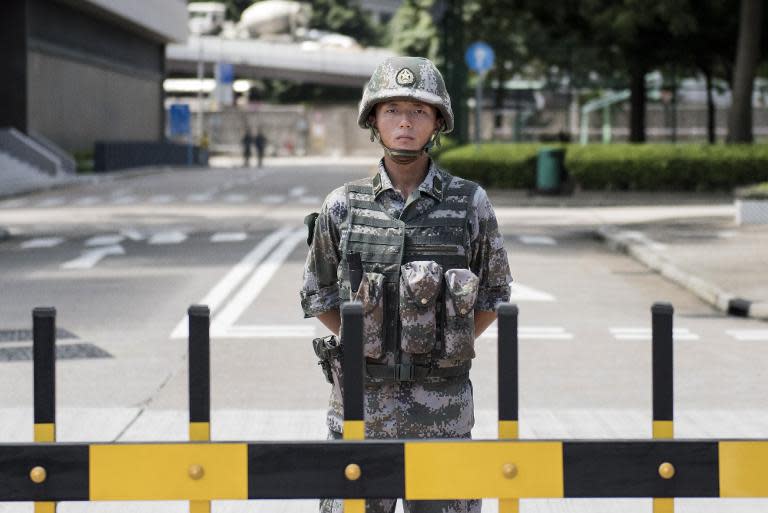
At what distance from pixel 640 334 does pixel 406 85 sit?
32.6 ft

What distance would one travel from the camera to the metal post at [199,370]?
13.2ft

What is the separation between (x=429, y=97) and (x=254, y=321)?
34.8ft

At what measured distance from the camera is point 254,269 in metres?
20.3

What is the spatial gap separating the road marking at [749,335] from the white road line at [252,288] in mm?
A: 4367

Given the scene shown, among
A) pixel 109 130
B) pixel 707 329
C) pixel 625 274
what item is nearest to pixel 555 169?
pixel 625 274

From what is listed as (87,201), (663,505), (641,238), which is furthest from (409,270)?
(87,201)

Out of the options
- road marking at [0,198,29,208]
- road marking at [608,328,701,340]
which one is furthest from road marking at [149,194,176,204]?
road marking at [608,328,701,340]

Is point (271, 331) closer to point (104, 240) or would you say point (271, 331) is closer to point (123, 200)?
point (104, 240)

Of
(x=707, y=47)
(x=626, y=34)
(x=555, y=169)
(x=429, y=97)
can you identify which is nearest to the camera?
(x=429, y=97)

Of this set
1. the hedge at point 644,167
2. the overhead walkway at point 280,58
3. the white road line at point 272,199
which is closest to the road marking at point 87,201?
the white road line at point 272,199

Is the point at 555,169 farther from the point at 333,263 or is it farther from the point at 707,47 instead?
the point at 333,263

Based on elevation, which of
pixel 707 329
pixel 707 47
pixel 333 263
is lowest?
pixel 707 329

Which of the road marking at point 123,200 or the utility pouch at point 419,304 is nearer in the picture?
the utility pouch at point 419,304

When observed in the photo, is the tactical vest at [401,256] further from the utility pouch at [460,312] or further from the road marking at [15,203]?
the road marking at [15,203]
